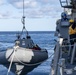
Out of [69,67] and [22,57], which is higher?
[69,67]

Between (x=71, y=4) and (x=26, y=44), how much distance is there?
513cm

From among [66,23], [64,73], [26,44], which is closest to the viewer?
[64,73]

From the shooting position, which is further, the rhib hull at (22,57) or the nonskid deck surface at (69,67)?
the rhib hull at (22,57)

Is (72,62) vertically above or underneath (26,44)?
above

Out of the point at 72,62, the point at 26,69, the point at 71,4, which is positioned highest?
the point at 71,4

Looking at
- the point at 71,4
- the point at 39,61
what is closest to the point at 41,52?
the point at 39,61

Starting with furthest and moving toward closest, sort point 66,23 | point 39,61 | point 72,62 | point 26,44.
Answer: point 26,44 → point 39,61 → point 66,23 → point 72,62

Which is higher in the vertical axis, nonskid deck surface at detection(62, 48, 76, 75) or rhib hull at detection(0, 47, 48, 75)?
nonskid deck surface at detection(62, 48, 76, 75)

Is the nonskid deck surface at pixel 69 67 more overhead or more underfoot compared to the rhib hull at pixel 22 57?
more overhead

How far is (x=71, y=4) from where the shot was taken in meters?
22.5

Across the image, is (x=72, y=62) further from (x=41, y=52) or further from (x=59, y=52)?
(x=41, y=52)

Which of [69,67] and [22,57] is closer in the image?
[69,67]

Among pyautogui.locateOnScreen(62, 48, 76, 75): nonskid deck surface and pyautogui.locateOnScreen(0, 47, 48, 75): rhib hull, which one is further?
pyautogui.locateOnScreen(0, 47, 48, 75): rhib hull

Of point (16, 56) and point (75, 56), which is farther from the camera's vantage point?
point (16, 56)
